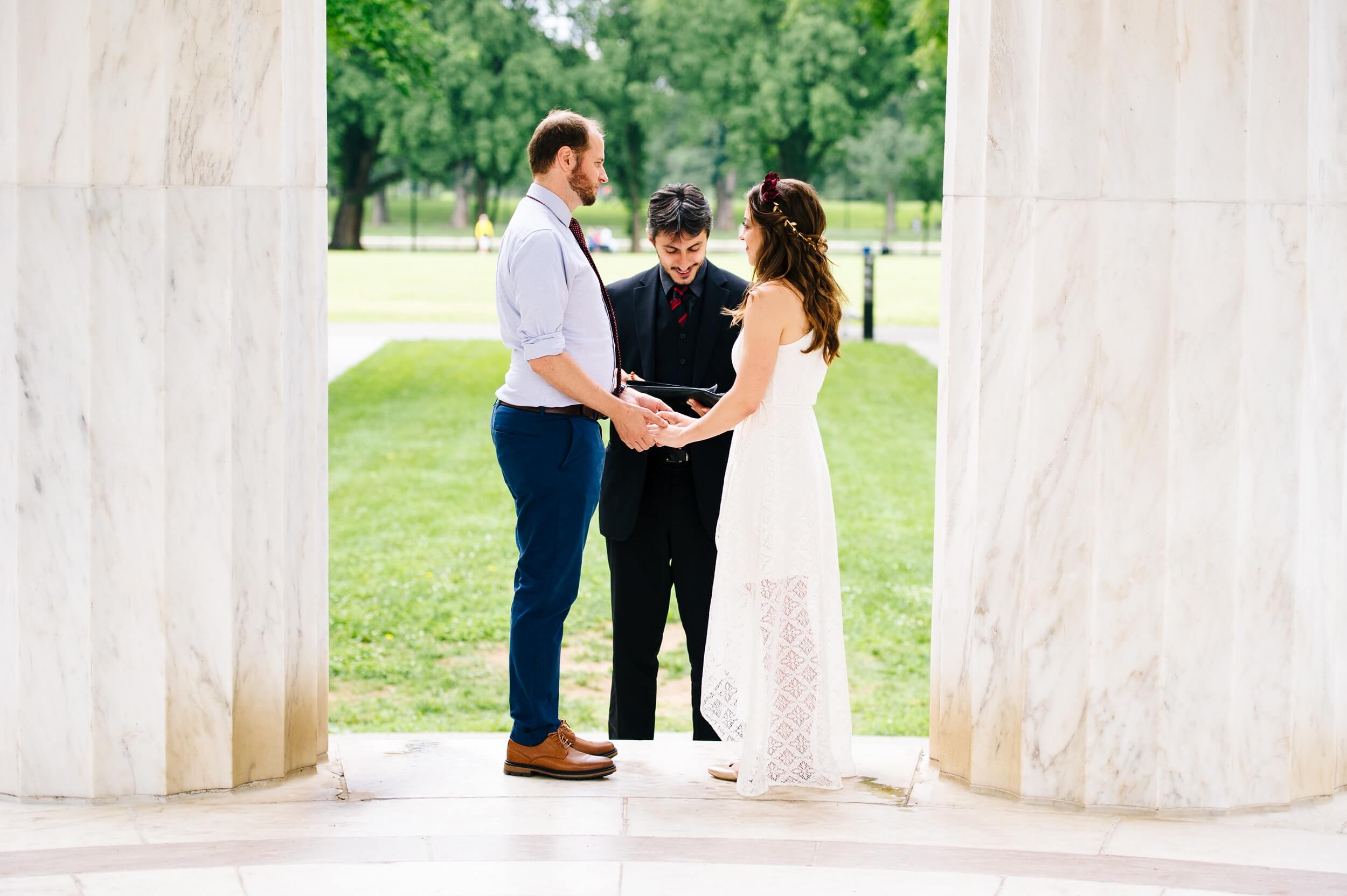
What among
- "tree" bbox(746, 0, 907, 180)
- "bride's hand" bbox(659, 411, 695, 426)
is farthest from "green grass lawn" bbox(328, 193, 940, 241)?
"bride's hand" bbox(659, 411, 695, 426)

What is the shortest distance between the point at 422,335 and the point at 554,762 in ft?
64.4

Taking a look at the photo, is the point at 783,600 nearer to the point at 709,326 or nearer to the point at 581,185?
the point at 709,326

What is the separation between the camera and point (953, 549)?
519cm

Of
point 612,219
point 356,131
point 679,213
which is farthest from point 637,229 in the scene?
point 679,213

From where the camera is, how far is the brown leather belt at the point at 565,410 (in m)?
4.96

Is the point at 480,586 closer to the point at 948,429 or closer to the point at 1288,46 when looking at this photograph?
the point at 948,429

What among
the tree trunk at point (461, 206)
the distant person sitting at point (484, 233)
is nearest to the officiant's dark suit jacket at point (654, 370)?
the distant person sitting at point (484, 233)

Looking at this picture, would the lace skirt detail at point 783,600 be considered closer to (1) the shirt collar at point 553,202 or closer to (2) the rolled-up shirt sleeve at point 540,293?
(2) the rolled-up shirt sleeve at point 540,293

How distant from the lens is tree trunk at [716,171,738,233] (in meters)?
81.6

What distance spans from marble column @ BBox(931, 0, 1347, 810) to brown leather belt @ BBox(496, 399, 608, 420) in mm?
1295

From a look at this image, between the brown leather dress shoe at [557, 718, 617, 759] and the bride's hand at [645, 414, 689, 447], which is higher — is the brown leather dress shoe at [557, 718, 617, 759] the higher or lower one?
the lower one

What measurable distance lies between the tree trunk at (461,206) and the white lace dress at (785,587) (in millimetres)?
69671

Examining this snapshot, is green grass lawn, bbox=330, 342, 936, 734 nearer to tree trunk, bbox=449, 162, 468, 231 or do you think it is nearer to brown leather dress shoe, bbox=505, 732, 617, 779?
brown leather dress shoe, bbox=505, 732, 617, 779

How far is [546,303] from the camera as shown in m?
4.84
